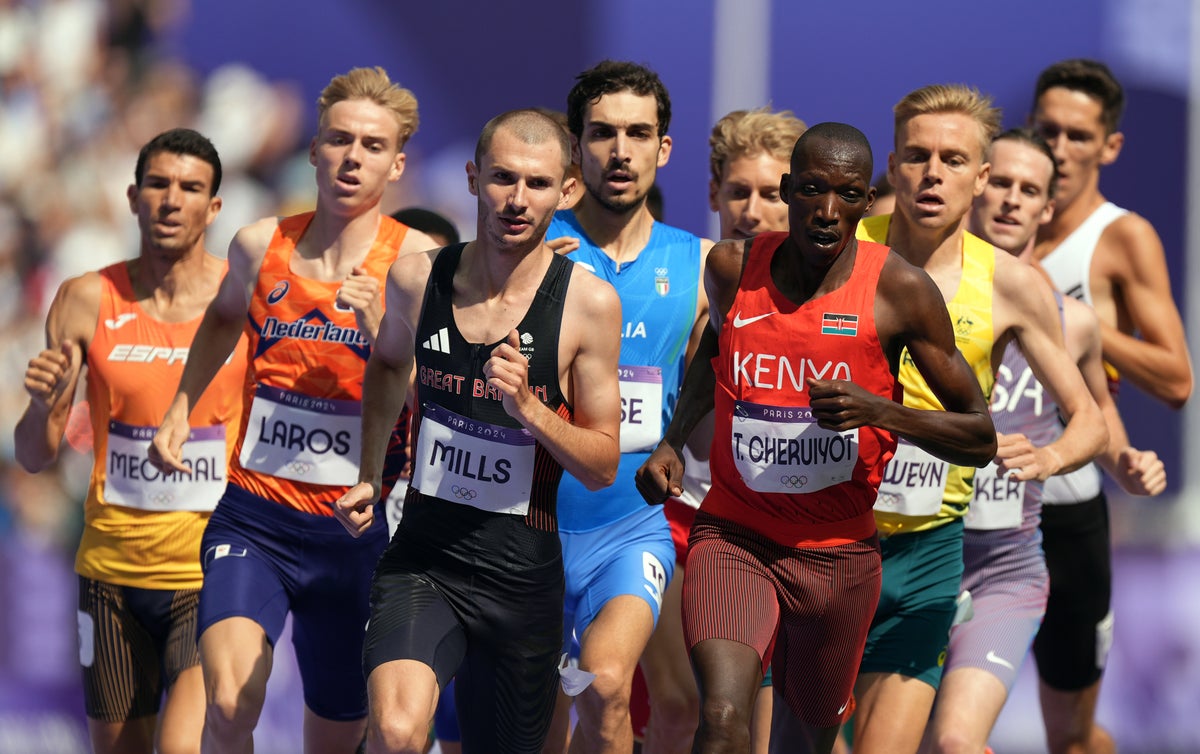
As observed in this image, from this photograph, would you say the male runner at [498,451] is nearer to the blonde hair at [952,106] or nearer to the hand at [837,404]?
the hand at [837,404]

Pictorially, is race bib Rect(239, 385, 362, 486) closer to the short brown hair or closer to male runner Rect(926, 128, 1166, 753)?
male runner Rect(926, 128, 1166, 753)

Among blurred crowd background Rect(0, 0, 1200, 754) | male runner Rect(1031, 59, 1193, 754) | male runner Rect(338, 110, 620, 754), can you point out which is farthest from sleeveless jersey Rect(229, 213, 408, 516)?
blurred crowd background Rect(0, 0, 1200, 754)

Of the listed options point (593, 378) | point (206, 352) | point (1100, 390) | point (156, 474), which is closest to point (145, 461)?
point (156, 474)

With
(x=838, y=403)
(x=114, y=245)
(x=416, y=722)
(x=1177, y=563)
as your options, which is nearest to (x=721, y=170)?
(x=838, y=403)

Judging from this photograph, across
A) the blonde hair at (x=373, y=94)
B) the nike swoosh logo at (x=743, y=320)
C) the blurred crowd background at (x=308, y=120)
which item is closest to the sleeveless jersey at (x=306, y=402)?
the blonde hair at (x=373, y=94)

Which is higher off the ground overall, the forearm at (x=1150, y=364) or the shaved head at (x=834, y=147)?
the shaved head at (x=834, y=147)

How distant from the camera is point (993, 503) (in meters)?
6.64

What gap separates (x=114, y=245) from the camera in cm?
1123

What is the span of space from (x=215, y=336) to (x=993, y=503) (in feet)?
9.64

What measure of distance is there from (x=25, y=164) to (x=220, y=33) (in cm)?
152

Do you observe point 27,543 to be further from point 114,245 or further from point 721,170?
point 721,170

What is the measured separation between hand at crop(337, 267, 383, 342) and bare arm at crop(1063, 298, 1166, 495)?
2.51 metres

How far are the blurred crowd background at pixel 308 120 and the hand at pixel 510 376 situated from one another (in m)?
5.93

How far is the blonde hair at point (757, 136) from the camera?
6820 millimetres
